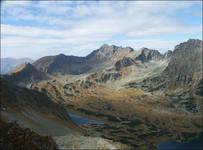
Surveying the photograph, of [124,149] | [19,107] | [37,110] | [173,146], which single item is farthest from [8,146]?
[173,146]

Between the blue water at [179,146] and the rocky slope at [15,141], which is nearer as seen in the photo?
the rocky slope at [15,141]

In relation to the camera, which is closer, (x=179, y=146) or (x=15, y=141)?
(x=15, y=141)

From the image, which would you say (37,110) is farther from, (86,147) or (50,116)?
(86,147)

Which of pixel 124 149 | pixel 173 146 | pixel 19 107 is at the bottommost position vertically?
pixel 173 146

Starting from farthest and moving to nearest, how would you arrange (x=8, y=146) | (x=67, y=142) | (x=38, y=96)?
(x=38, y=96) → (x=67, y=142) → (x=8, y=146)

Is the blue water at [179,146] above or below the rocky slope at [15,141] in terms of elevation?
below

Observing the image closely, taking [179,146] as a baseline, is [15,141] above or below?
above

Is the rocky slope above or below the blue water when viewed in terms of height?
above

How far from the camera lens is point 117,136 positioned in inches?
7781

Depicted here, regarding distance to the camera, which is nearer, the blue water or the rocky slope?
the rocky slope

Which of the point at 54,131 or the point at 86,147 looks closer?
the point at 86,147

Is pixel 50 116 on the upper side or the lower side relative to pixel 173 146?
upper

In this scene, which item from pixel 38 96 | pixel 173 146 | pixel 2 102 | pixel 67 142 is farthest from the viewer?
pixel 173 146

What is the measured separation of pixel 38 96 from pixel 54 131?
153 feet
